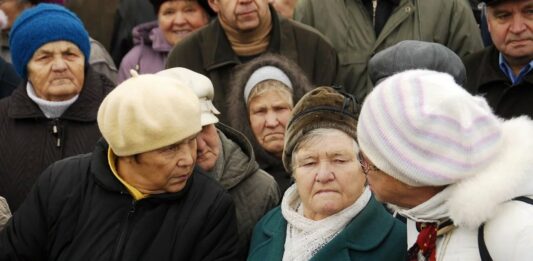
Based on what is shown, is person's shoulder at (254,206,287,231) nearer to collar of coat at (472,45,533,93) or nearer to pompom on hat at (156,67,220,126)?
pompom on hat at (156,67,220,126)

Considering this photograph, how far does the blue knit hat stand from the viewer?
4.88 m

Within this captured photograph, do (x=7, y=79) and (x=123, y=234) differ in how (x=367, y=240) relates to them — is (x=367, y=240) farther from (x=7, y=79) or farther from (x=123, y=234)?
(x=7, y=79)

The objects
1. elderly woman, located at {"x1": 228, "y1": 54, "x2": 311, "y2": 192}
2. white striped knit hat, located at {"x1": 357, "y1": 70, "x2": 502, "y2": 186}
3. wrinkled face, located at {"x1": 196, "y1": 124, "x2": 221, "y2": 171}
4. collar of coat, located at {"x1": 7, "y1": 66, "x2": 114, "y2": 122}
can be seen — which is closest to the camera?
white striped knit hat, located at {"x1": 357, "y1": 70, "x2": 502, "y2": 186}

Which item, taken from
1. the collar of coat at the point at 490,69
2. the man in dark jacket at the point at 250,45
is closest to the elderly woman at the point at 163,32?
the man in dark jacket at the point at 250,45

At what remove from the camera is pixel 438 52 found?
4094mm

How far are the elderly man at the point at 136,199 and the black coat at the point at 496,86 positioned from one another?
5.65ft

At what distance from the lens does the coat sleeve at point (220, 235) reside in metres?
3.61

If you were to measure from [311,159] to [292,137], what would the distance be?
0.14 meters

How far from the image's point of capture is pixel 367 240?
3.51m

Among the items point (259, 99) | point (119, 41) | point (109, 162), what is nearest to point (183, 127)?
point (109, 162)

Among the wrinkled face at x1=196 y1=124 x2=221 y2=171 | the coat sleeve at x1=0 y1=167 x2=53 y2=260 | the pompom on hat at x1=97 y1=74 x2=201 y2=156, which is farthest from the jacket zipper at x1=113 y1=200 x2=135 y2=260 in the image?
the wrinkled face at x1=196 y1=124 x2=221 y2=171

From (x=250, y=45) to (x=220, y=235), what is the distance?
1.80 m

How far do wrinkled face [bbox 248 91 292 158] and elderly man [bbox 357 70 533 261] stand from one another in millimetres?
1573

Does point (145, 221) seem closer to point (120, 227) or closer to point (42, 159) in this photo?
point (120, 227)
